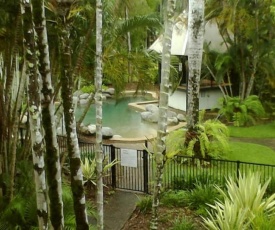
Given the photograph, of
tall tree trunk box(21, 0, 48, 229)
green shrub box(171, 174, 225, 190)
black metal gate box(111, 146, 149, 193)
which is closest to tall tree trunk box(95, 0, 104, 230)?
tall tree trunk box(21, 0, 48, 229)

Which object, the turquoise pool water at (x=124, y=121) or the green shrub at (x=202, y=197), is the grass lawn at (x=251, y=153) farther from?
the green shrub at (x=202, y=197)

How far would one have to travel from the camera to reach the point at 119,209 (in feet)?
29.8

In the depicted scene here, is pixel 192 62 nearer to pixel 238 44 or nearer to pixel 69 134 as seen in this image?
pixel 238 44

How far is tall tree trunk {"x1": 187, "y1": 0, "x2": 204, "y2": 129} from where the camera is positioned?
12.5 metres

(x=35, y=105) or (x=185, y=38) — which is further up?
(x=185, y=38)

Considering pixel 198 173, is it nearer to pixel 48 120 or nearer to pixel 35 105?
pixel 48 120

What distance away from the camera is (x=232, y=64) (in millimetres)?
18203

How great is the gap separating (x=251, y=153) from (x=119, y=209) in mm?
6089

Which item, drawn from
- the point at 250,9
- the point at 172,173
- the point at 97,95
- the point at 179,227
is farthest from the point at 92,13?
the point at 250,9

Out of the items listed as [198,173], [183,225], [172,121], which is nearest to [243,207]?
[183,225]

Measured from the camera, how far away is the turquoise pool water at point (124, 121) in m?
17.5

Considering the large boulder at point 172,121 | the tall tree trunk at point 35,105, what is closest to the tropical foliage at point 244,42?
the large boulder at point 172,121

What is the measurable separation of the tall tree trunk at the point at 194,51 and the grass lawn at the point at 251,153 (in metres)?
1.75

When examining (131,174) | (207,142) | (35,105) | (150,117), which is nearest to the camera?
(35,105)
